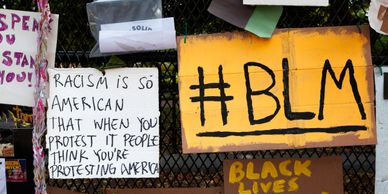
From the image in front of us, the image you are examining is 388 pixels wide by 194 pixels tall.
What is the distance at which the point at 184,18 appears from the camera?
2.61 metres

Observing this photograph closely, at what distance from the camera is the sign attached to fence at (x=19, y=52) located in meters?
2.56

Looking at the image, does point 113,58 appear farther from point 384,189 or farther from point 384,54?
point 384,189

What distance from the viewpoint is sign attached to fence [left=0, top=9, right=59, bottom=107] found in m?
2.56

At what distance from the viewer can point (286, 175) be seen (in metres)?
2.62

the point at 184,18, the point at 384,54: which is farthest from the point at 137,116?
the point at 384,54

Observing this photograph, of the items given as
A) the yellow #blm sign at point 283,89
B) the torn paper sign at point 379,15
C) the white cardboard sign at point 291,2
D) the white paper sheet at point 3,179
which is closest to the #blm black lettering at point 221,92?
the yellow #blm sign at point 283,89

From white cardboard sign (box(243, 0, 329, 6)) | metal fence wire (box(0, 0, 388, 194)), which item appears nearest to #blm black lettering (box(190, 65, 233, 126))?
metal fence wire (box(0, 0, 388, 194))

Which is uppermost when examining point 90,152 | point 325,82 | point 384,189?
point 325,82

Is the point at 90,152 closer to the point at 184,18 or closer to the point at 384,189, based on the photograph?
the point at 184,18

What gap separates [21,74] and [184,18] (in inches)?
36.4

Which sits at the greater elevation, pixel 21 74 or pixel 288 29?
pixel 288 29

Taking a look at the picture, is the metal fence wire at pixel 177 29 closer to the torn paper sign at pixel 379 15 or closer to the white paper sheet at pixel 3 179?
the torn paper sign at pixel 379 15

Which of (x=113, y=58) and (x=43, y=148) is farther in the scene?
(x=43, y=148)

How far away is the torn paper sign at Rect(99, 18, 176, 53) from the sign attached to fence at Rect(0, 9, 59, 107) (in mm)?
343
